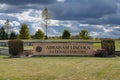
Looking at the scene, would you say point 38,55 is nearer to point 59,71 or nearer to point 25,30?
point 59,71

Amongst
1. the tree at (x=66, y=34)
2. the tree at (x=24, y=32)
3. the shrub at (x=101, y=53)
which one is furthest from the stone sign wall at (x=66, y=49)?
the tree at (x=66, y=34)

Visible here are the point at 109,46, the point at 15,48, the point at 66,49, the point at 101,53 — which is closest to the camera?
the point at 101,53

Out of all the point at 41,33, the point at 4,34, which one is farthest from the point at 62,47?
the point at 4,34

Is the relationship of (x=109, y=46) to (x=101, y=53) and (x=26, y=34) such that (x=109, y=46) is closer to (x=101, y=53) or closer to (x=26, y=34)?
(x=101, y=53)

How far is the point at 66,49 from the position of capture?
41125 mm

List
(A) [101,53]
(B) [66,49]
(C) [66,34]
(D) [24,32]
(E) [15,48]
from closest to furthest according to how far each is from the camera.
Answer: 1. (A) [101,53]
2. (E) [15,48]
3. (B) [66,49]
4. (D) [24,32]
5. (C) [66,34]

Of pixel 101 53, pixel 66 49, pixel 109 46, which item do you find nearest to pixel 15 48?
pixel 66 49

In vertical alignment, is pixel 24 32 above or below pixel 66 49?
above

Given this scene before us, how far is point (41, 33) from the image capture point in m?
114

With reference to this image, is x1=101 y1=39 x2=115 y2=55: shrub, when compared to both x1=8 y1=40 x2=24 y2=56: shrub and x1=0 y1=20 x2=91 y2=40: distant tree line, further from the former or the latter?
x1=0 y1=20 x2=91 y2=40: distant tree line

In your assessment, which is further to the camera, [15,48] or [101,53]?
[15,48]

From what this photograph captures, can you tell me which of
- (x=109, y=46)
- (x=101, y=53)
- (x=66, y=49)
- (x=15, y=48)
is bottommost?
(x=101, y=53)

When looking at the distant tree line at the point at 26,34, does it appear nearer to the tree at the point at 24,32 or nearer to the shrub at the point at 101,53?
the tree at the point at 24,32

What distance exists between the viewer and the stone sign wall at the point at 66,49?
40.9 meters
